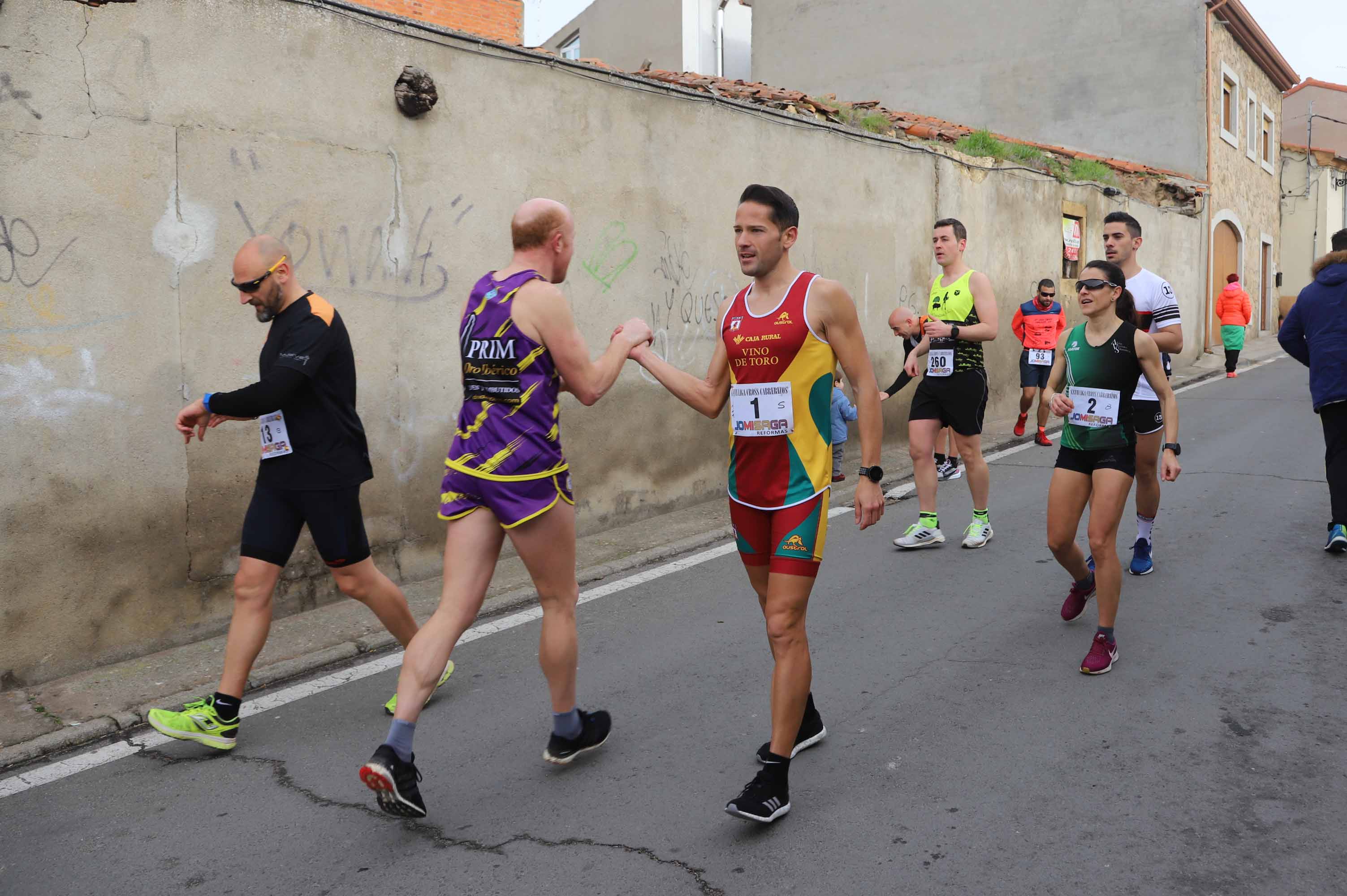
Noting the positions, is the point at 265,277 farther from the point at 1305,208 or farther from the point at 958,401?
the point at 1305,208

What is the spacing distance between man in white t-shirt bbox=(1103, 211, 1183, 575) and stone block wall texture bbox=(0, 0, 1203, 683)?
1872 mm

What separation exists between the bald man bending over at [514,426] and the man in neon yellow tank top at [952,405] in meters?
3.82

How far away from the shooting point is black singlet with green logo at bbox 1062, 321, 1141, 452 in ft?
15.9

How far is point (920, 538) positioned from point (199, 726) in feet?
14.8

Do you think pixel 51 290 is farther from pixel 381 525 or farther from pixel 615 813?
pixel 615 813

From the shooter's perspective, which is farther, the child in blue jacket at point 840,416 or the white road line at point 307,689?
the child in blue jacket at point 840,416

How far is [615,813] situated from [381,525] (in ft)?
10.9

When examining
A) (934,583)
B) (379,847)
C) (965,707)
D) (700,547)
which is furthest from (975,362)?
(379,847)

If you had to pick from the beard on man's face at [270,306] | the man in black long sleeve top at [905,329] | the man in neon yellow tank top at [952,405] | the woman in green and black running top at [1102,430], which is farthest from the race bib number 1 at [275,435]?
the man in neon yellow tank top at [952,405]

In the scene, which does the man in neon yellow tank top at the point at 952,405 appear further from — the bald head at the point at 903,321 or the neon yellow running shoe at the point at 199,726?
the neon yellow running shoe at the point at 199,726

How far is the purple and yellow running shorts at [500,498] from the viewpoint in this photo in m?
3.45

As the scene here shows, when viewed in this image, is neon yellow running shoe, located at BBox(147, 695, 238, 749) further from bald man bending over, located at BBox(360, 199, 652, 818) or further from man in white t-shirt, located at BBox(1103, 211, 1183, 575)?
man in white t-shirt, located at BBox(1103, 211, 1183, 575)

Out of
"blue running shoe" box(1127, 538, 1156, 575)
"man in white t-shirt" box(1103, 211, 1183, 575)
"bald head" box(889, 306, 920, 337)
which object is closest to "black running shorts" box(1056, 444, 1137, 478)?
"man in white t-shirt" box(1103, 211, 1183, 575)

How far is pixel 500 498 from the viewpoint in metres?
3.45
